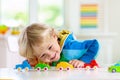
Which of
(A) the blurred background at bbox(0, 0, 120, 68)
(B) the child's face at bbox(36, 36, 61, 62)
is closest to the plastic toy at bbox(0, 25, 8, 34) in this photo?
(A) the blurred background at bbox(0, 0, 120, 68)

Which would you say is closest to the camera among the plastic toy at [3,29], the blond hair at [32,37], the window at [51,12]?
the blond hair at [32,37]

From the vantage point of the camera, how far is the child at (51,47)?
1229mm

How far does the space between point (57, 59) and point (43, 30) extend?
15 centimetres

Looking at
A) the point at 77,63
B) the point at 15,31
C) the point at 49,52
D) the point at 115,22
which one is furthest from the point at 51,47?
the point at 115,22

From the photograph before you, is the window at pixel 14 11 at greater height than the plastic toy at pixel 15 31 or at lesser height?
greater

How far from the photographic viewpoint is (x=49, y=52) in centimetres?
126

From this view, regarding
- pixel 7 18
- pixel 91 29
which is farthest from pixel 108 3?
pixel 7 18

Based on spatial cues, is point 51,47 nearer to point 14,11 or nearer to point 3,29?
point 3,29

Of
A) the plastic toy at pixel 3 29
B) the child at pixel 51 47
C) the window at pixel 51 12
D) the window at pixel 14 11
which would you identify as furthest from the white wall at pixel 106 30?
the child at pixel 51 47

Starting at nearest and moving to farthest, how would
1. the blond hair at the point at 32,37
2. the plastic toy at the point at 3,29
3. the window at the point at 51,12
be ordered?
the blond hair at the point at 32,37
the plastic toy at the point at 3,29
the window at the point at 51,12

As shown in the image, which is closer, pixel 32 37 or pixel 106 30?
pixel 32 37

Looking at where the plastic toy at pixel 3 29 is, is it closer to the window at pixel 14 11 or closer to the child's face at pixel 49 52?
the window at pixel 14 11

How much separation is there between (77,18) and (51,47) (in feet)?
7.80

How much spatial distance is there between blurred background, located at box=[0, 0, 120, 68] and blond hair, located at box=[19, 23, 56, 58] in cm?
222
